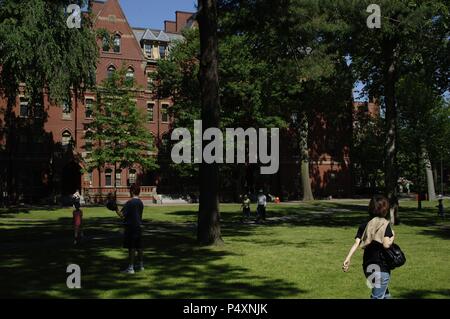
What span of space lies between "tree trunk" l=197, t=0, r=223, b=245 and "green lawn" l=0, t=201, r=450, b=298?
0.66m

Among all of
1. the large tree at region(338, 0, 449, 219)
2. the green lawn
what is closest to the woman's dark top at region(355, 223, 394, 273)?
the green lawn

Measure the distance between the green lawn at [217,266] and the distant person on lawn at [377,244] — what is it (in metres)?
2.36

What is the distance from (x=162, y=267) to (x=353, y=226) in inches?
587

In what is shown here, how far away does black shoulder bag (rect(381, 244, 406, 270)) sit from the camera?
274 inches

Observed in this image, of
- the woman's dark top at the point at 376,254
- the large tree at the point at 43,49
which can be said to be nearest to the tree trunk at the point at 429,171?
the large tree at the point at 43,49

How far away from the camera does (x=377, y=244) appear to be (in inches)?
280

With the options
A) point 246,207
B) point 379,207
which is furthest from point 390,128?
point 379,207

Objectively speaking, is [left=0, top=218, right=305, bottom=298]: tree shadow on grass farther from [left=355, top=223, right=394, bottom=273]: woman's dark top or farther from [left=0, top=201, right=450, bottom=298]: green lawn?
[left=355, top=223, right=394, bottom=273]: woman's dark top

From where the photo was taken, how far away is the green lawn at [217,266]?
9.77 m

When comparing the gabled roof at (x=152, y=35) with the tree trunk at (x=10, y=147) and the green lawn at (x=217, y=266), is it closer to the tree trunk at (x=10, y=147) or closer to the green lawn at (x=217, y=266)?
the tree trunk at (x=10, y=147)
